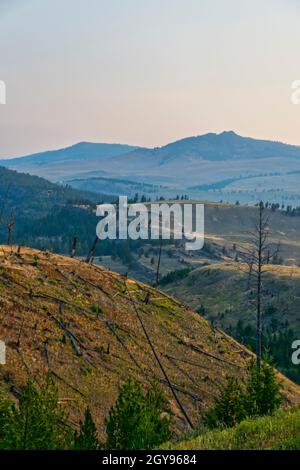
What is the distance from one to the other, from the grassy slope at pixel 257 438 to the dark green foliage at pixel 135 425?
17.0 ft

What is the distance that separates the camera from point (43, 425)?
72.4ft

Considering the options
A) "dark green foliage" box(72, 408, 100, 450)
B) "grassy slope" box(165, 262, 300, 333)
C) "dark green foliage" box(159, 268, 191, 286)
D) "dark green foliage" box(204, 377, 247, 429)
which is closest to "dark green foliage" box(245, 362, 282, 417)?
"dark green foliage" box(204, 377, 247, 429)

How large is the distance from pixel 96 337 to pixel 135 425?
15174 mm

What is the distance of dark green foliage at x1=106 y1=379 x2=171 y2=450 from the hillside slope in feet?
20.3

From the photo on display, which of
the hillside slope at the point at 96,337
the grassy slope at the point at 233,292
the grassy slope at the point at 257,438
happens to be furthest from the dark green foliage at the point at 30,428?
the grassy slope at the point at 233,292

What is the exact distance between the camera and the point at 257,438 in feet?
56.7

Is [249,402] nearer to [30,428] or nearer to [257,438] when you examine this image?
[30,428]

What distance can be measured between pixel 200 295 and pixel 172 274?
19649 millimetres

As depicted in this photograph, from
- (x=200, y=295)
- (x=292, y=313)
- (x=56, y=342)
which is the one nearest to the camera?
(x=56, y=342)

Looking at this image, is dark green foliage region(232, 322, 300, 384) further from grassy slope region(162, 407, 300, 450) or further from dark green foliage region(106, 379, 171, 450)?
grassy slope region(162, 407, 300, 450)

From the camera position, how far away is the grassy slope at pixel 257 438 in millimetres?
16309
